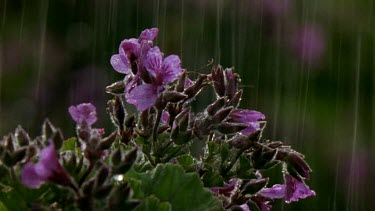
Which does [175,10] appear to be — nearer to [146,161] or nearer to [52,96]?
[52,96]

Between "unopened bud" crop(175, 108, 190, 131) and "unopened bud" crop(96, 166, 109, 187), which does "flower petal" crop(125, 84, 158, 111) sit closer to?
"unopened bud" crop(175, 108, 190, 131)

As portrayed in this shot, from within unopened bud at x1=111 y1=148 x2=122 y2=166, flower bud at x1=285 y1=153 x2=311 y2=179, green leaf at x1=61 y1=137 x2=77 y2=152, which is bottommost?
flower bud at x1=285 y1=153 x2=311 y2=179

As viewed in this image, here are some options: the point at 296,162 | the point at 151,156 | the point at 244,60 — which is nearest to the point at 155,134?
the point at 151,156

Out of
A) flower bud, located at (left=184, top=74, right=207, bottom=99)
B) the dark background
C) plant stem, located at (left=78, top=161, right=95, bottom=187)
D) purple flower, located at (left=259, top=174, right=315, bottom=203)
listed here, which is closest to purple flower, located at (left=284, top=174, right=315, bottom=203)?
purple flower, located at (left=259, top=174, right=315, bottom=203)

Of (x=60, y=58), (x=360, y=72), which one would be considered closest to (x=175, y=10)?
(x=60, y=58)

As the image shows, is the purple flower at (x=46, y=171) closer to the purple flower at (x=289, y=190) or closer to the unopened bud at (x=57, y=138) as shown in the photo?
the unopened bud at (x=57, y=138)

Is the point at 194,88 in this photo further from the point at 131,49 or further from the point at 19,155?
the point at 19,155
